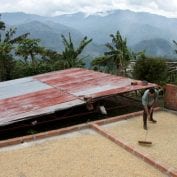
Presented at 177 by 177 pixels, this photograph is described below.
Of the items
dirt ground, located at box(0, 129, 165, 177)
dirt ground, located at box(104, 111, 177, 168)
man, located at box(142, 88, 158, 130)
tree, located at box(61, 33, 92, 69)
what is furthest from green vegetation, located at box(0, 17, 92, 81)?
dirt ground, located at box(0, 129, 165, 177)

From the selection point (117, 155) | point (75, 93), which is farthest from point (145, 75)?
point (117, 155)

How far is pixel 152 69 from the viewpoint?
65.7ft

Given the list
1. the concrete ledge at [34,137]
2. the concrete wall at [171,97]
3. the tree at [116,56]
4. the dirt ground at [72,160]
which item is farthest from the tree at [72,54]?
the dirt ground at [72,160]

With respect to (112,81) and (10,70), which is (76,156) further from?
(10,70)

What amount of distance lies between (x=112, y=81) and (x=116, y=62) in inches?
495

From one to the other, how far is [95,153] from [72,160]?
0.75 metres

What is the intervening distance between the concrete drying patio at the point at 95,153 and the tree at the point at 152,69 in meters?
7.38

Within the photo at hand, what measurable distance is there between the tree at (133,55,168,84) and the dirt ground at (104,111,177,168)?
5.93m

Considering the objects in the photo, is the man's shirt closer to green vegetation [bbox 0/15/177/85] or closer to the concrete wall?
the concrete wall

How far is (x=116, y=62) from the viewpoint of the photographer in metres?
28.5

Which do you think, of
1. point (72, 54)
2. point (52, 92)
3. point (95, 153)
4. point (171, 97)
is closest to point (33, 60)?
point (72, 54)

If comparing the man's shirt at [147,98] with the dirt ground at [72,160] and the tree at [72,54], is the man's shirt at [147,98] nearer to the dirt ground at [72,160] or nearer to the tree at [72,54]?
the dirt ground at [72,160]

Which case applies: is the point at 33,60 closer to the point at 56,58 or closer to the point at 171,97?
the point at 56,58

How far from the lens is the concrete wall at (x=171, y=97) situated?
48.3 feet
